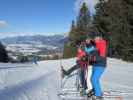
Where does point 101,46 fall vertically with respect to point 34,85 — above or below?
above

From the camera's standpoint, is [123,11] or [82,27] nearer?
[123,11]

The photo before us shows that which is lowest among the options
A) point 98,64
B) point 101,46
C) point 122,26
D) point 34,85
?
point 34,85

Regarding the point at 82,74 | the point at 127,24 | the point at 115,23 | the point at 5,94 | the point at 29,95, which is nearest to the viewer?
the point at 5,94

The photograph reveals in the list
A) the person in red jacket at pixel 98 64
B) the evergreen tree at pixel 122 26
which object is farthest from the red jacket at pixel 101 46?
the evergreen tree at pixel 122 26

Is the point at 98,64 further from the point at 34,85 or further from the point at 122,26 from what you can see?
the point at 122,26

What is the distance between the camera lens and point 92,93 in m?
9.16

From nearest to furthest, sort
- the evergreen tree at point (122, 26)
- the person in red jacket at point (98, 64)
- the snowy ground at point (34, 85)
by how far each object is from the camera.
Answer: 1. the snowy ground at point (34, 85)
2. the person in red jacket at point (98, 64)
3. the evergreen tree at point (122, 26)

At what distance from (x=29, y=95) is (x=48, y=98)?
49cm

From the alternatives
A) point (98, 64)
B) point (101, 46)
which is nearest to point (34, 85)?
point (98, 64)

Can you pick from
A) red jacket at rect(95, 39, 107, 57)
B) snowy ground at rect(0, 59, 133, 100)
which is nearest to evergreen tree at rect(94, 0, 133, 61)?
snowy ground at rect(0, 59, 133, 100)

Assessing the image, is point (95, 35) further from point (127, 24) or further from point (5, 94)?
point (127, 24)

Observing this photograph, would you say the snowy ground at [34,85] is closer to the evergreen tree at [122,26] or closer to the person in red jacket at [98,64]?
the person in red jacket at [98,64]

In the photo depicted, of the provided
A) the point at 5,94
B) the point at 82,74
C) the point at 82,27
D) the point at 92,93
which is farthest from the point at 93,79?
the point at 82,27

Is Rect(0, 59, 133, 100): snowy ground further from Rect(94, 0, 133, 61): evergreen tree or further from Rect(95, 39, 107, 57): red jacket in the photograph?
Rect(94, 0, 133, 61): evergreen tree
